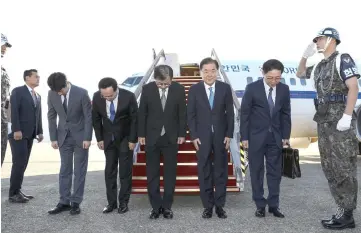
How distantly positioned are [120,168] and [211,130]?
4.84 ft

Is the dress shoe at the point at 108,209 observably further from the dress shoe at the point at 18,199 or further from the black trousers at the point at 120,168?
the dress shoe at the point at 18,199

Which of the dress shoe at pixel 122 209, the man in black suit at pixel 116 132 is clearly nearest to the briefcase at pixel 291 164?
the man in black suit at pixel 116 132

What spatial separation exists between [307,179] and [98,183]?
4908 mm

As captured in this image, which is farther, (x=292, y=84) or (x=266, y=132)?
(x=292, y=84)

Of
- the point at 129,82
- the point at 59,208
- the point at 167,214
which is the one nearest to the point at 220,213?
the point at 167,214

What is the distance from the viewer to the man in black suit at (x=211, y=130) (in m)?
5.67

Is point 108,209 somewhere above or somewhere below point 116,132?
below

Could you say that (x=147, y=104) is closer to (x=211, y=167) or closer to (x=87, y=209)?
(x=211, y=167)

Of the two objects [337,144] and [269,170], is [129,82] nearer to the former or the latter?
[269,170]

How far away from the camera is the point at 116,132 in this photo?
19.4ft

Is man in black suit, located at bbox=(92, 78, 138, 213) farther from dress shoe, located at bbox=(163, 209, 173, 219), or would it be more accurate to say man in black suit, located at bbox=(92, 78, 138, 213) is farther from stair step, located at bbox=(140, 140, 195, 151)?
stair step, located at bbox=(140, 140, 195, 151)

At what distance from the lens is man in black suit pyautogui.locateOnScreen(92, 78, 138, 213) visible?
5.93 metres

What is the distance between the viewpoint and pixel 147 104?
5.79m

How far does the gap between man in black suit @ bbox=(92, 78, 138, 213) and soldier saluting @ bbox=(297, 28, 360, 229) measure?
Answer: 103 inches
